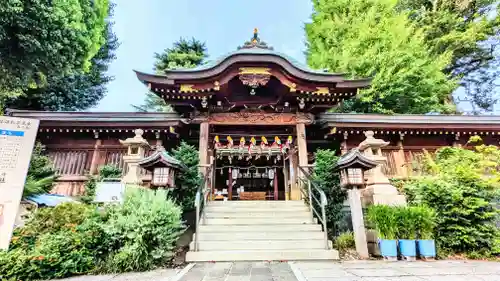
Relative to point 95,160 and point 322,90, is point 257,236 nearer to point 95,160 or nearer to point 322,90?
point 322,90

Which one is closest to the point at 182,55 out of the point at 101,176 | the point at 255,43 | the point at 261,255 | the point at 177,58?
the point at 177,58

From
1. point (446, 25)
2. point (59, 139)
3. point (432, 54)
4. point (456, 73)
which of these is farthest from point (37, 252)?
point (456, 73)

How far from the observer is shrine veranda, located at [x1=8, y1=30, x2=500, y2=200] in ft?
25.0

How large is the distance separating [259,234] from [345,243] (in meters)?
2.02

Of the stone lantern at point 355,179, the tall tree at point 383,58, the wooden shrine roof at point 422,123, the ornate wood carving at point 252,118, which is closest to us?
the stone lantern at point 355,179

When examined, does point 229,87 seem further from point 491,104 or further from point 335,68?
point 491,104

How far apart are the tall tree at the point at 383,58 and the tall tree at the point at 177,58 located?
980cm

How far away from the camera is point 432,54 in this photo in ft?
50.1

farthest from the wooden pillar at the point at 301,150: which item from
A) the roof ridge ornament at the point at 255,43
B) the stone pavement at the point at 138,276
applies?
the stone pavement at the point at 138,276

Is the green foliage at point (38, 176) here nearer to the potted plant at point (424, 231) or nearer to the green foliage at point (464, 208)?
the potted plant at point (424, 231)

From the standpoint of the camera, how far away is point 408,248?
4664 mm

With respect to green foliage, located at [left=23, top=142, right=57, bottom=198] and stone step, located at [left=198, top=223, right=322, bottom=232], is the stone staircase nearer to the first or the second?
stone step, located at [left=198, top=223, right=322, bottom=232]

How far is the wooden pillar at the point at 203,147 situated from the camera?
7412 mm

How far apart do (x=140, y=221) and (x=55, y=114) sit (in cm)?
694
